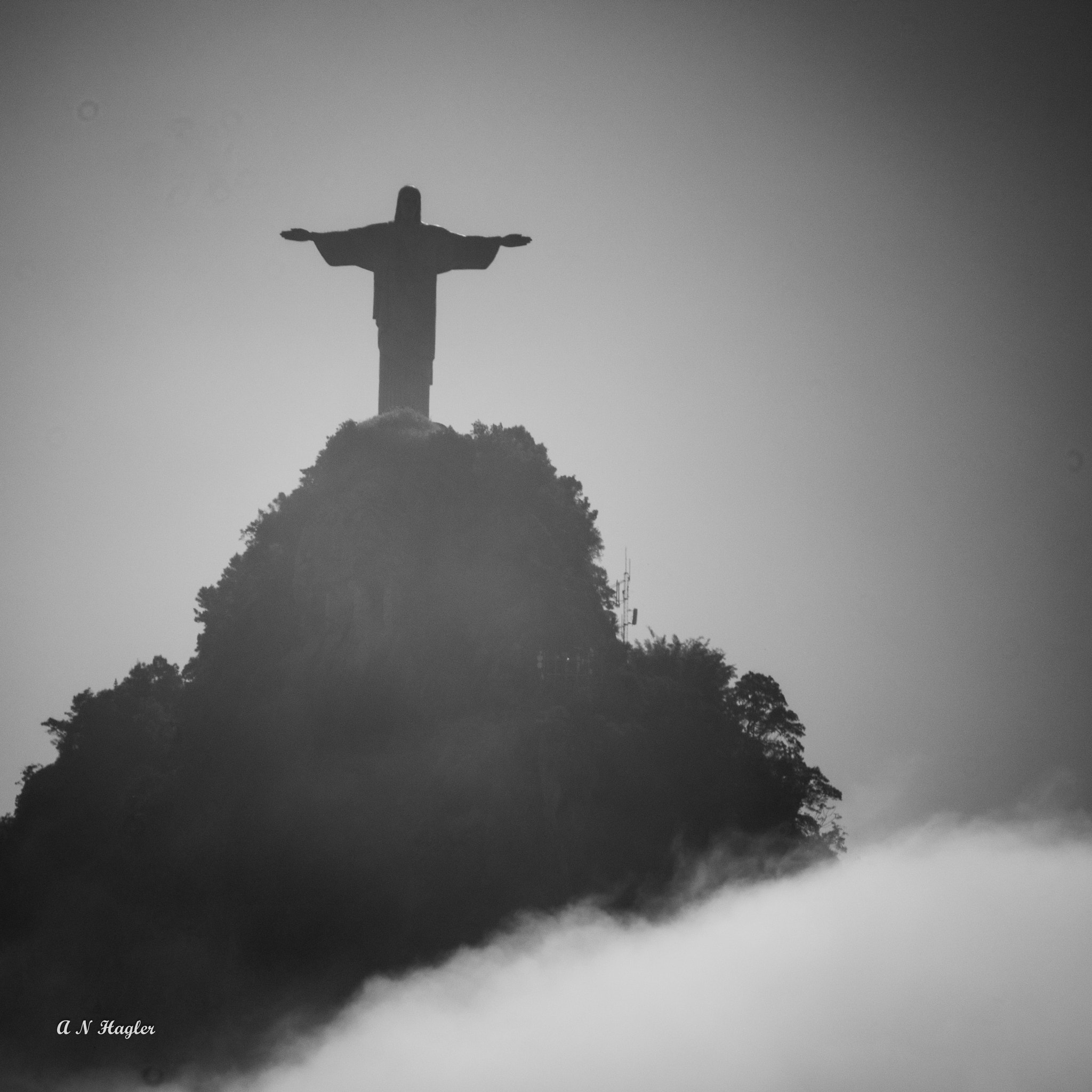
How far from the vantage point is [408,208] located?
63.1 metres

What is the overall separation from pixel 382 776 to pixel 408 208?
23.8 metres

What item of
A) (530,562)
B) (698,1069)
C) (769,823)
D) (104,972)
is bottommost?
(698,1069)

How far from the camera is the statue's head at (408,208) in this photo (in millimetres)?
63031

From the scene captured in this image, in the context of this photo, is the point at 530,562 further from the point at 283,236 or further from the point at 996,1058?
the point at 996,1058

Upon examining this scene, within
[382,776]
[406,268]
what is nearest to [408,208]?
[406,268]

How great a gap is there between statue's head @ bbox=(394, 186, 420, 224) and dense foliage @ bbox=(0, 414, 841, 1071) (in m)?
8.38

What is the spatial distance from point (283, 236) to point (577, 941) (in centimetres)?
3171

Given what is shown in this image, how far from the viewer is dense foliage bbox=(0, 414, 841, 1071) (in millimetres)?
51781

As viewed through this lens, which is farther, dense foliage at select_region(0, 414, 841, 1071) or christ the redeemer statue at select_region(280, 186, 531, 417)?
christ the redeemer statue at select_region(280, 186, 531, 417)

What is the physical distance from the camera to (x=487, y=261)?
63.7 meters

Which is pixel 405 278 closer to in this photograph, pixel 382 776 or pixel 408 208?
pixel 408 208

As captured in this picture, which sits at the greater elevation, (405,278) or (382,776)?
(405,278)

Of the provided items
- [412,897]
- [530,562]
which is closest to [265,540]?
[530,562]

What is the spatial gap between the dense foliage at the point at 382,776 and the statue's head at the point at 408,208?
27.5ft
